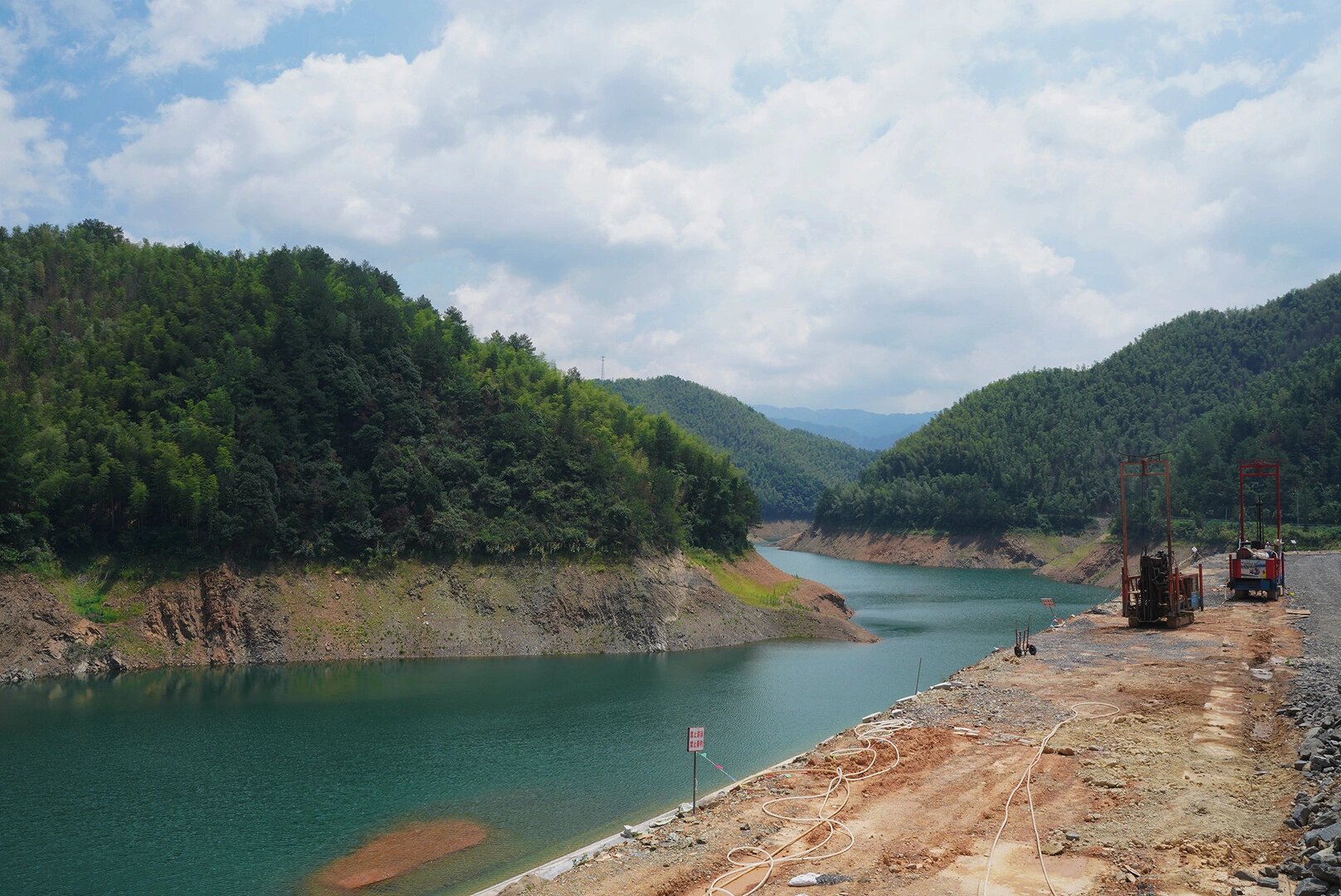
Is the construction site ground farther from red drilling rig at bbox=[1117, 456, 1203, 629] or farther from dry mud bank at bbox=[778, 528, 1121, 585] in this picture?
dry mud bank at bbox=[778, 528, 1121, 585]

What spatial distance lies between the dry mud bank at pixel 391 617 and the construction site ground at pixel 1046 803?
26709 millimetres

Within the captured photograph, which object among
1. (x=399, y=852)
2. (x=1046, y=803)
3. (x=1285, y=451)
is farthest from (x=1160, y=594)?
(x=1285, y=451)

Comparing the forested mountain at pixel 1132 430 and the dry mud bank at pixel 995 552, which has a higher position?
the forested mountain at pixel 1132 430

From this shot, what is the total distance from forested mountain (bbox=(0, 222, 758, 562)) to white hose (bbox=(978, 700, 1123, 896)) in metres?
35.5

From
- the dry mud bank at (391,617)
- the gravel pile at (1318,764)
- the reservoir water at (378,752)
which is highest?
the gravel pile at (1318,764)

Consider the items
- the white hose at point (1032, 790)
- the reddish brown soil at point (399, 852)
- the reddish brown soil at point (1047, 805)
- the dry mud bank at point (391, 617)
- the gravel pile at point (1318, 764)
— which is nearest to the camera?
the gravel pile at point (1318, 764)

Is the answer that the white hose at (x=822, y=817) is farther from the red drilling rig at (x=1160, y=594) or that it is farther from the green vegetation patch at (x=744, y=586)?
the green vegetation patch at (x=744, y=586)

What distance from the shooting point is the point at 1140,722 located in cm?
2478

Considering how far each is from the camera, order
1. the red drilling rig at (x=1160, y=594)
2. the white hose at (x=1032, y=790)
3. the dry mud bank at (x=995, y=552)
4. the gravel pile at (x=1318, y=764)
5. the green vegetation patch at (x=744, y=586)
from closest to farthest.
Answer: the gravel pile at (x=1318, y=764) → the white hose at (x=1032, y=790) → the red drilling rig at (x=1160, y=594) → the green vegetation patch at (x=744, y=586) → the dry mud bank at (x=995, y=552)

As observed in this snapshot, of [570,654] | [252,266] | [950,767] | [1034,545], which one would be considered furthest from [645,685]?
[1034,545]

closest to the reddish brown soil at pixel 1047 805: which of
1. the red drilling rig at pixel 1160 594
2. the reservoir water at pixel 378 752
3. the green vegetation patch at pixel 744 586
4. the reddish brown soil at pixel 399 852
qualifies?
the reddish brown soil at pixel 399 852

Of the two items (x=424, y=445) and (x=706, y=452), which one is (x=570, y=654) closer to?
(x=424, y=445)

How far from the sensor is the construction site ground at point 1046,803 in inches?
604

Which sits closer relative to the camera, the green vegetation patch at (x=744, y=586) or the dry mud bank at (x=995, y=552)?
the green vegetation patch at (x=744, y=586)
